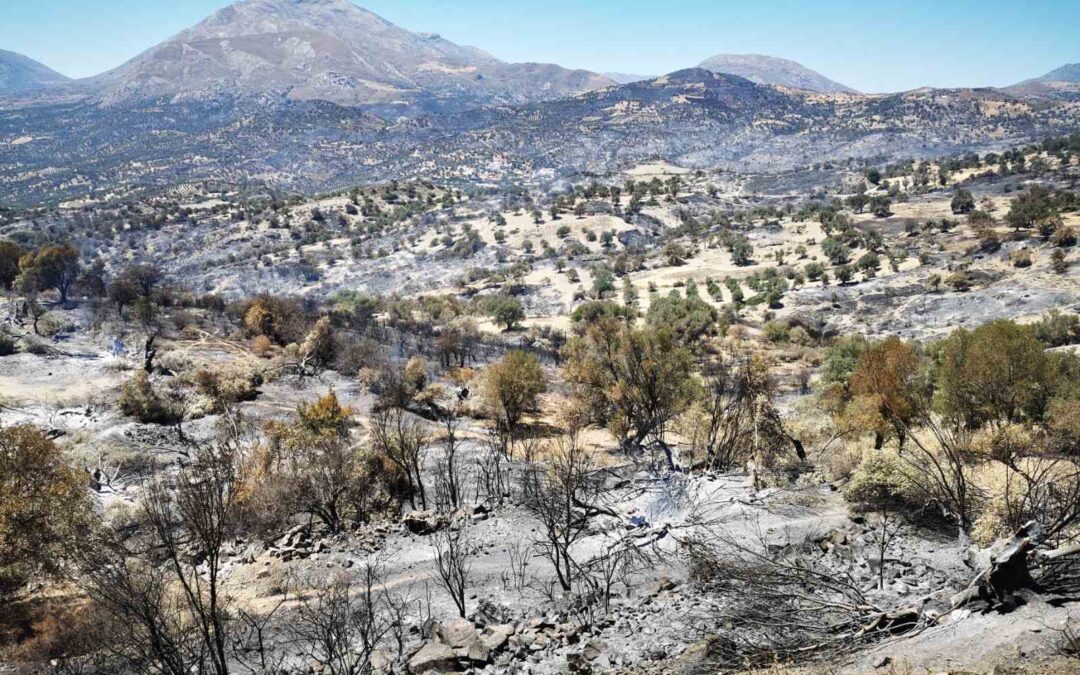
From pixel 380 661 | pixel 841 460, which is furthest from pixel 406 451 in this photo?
pixel 841 460

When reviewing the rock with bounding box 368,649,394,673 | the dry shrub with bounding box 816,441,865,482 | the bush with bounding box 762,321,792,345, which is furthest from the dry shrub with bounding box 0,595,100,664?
the bush with bounding box 762,321,792,345

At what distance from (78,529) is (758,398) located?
2671cm

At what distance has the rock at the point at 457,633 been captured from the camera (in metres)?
13.9

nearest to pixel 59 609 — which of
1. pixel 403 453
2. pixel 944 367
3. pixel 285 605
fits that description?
pixel 285 605

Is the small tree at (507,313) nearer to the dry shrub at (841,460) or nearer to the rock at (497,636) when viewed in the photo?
the dry shrub at (841,460)

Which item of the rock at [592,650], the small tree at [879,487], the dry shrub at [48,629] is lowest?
the dry shrub at [48,629]

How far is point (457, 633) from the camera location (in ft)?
46.6

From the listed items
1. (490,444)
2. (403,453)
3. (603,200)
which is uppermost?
(603,200)

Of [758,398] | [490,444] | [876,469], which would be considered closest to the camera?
[876,469]

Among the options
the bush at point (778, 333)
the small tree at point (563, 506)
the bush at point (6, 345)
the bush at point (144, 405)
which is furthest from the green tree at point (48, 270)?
the bush at point (778, 333)

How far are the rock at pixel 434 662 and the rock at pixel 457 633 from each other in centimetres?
48

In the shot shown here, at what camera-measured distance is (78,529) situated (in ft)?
62.4

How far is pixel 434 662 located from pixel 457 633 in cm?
124

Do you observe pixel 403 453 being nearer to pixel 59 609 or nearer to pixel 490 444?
pixel 490 444
